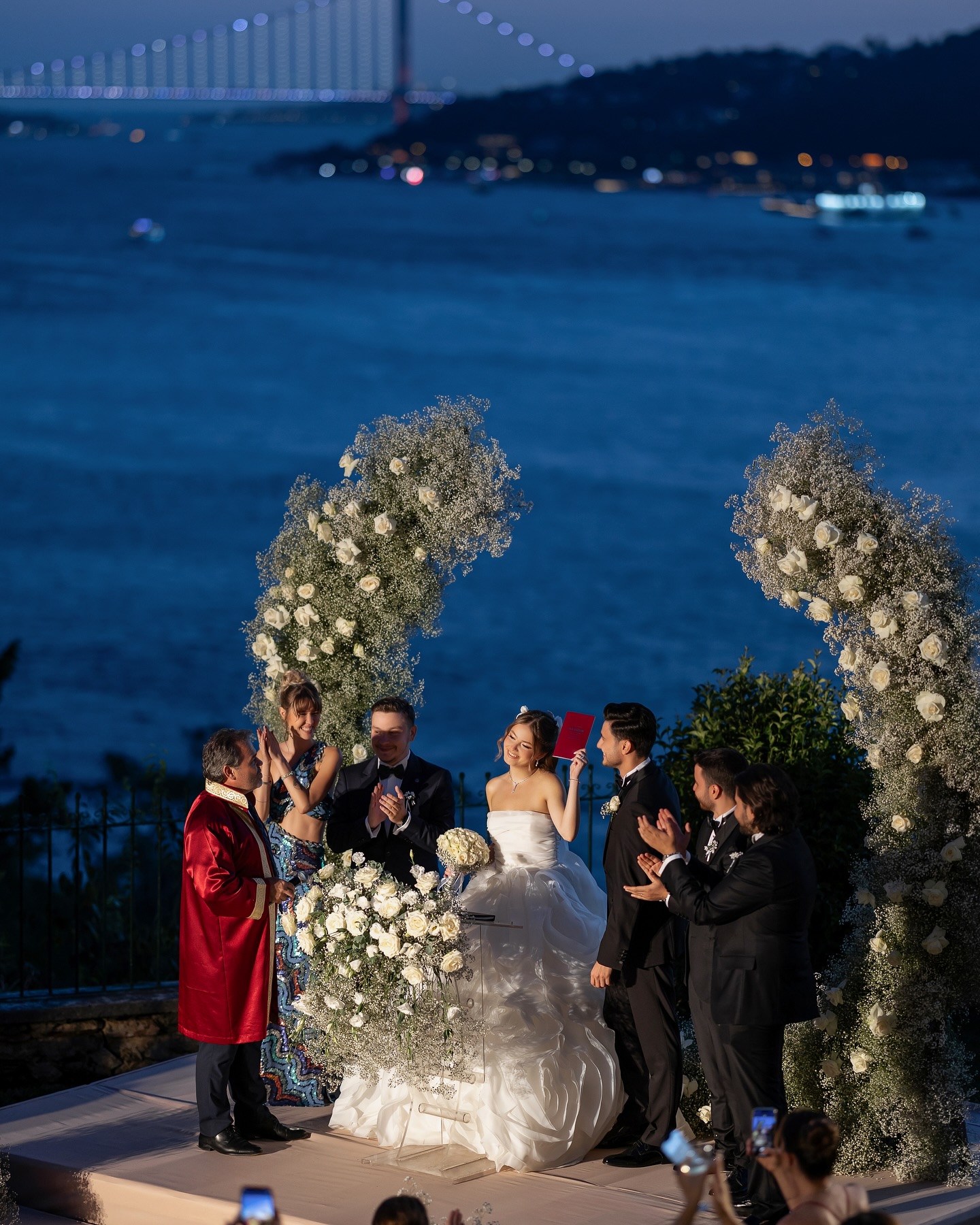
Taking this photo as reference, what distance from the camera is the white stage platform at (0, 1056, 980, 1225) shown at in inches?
232

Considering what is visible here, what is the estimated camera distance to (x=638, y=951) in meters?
6.16

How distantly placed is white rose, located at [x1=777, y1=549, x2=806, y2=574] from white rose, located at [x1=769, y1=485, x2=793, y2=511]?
0.58 feet

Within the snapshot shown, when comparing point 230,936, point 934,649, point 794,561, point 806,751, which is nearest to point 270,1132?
point 230,936

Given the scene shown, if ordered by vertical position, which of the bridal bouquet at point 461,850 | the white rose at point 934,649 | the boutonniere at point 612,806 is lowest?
the bridal bouquet at point 461,850

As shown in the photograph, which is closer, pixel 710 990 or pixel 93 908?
pixel 710 990

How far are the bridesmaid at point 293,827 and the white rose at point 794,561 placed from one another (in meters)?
1.97

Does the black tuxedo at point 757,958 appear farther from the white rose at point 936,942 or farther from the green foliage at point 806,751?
the green foliage at point 806,751

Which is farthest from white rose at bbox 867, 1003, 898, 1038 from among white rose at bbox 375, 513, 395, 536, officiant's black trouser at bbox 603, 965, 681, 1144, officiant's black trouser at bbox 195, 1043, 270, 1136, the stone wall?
the stone wall

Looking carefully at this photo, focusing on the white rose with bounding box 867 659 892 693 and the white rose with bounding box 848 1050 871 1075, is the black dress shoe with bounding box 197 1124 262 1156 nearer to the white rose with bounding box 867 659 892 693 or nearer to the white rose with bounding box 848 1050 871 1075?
the white rose with bounding box 848 1050 871 1075

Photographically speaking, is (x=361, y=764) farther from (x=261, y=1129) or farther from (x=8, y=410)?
(x=8, y=410)

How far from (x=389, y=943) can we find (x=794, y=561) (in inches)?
84.2

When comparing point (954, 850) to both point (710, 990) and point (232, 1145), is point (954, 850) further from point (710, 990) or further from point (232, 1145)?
point (232, 1145)

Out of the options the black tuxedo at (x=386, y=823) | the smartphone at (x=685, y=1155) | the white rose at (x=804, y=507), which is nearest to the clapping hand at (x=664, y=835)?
the black tuxedo at (x=386, y=823)

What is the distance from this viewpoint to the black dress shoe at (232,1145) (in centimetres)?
639
